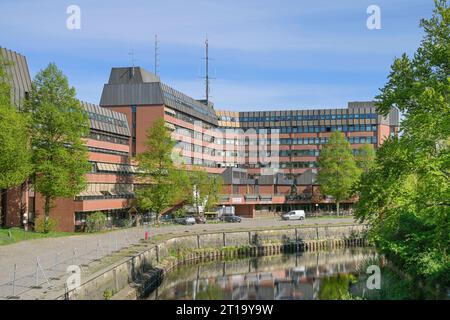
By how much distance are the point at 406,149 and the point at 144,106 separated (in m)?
65.4

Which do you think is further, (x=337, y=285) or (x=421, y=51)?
(x=337, y=285)

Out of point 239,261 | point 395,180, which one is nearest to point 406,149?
point 395,180

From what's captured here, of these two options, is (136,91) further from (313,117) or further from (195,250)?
(313,117)

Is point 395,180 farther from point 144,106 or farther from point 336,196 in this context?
point 336,196

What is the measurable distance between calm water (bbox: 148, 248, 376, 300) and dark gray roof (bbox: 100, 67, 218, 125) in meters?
33.2

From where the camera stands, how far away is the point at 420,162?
2619cm

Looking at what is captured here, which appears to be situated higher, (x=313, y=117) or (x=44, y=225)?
(x=313, y=117)

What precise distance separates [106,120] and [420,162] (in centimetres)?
5911

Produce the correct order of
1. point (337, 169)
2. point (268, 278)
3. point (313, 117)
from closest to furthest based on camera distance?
point (268, 278) → point (337, 169) → point (313, 117)

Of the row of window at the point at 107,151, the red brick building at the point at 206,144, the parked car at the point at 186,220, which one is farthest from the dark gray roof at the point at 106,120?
the parked car at the point at 186,220

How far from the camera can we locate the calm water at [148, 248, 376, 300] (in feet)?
153

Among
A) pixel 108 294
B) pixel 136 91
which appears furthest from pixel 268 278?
pixel 136 91

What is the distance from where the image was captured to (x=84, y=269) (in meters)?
36.2

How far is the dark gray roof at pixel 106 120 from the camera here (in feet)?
245
